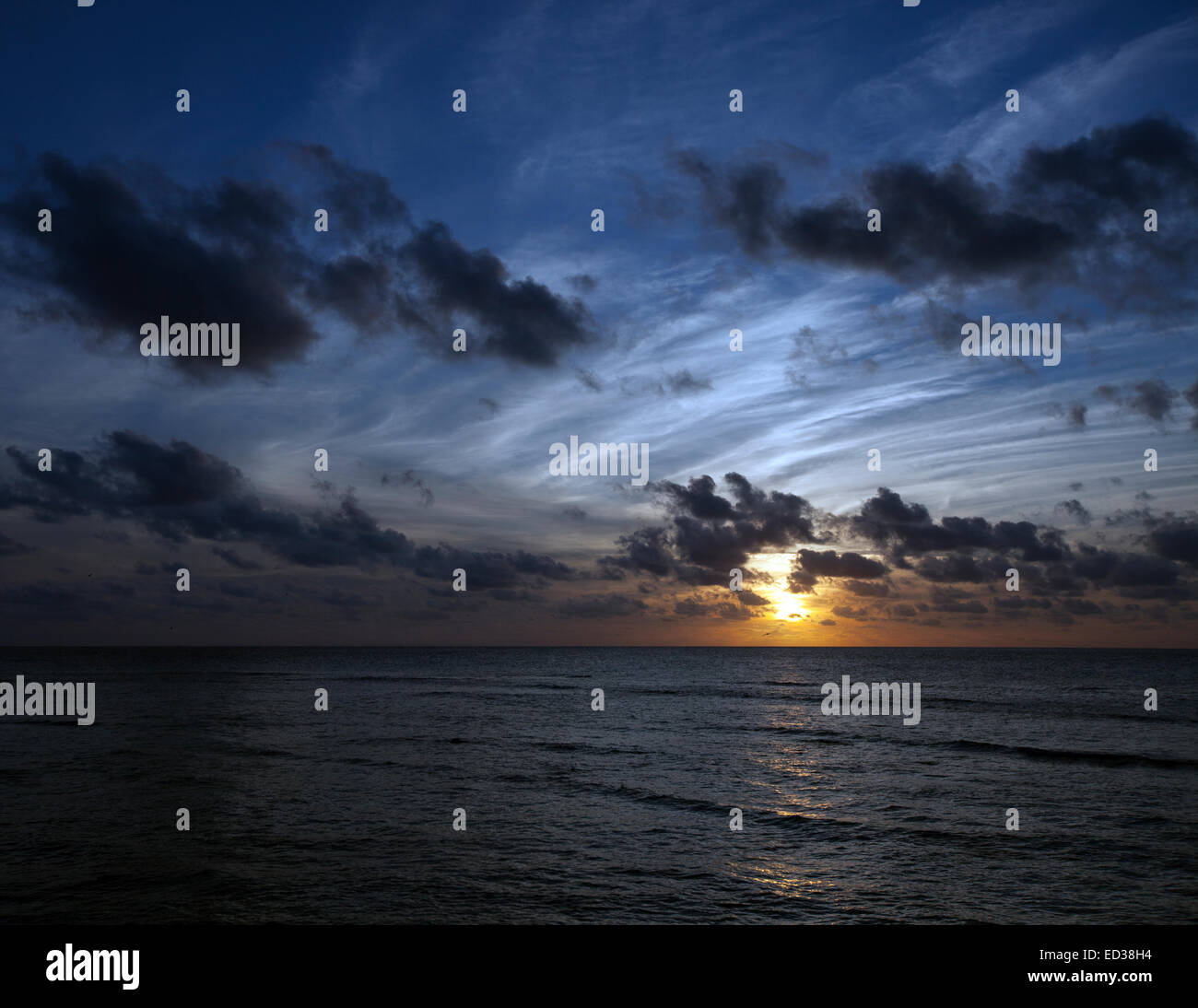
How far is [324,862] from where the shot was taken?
18.7 m

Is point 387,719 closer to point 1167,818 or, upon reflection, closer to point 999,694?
point 1167,818

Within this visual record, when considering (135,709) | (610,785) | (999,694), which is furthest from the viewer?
(999,694)

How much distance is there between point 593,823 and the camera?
23.1 m

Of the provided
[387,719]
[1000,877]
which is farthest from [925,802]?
[387,719]

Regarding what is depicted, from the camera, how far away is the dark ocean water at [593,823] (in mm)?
16188

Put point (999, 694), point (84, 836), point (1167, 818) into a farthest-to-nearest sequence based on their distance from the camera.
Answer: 1. point (999, 694)
2. point (1167, 818)
3. point (84, 836)

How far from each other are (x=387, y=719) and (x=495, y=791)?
2996cm

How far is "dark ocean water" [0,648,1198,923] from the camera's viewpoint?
1619cm

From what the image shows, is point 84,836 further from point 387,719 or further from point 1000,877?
point 387,719

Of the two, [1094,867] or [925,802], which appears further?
[925,802]
